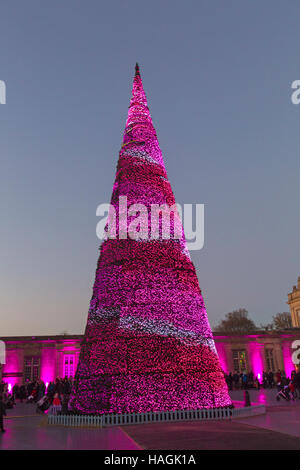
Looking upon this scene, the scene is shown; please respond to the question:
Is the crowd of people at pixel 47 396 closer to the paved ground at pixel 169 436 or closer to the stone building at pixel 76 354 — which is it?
the paved ground at pixel 169 436

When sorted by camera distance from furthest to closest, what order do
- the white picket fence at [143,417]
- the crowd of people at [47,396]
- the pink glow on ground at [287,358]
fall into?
the pink glow on ground at [287,358] → the crowd of people at [47,396] → the white picket fence at [143,417]

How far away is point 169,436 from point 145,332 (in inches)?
136

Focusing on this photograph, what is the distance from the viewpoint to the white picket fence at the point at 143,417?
405 inches

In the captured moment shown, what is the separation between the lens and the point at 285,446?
7.26 meters

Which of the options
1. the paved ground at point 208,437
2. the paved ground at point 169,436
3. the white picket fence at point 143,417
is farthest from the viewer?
the white picket fence at point 143,417

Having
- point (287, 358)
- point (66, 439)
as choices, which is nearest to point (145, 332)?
point (66, 439)

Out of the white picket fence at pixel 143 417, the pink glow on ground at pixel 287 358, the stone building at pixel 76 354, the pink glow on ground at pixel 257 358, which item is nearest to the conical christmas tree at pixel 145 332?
the white picket fence at pixel 143 417

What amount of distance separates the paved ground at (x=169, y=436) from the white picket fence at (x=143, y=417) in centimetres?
35

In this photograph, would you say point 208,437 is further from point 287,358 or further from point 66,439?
point 287,358

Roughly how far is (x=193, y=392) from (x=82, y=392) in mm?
3362

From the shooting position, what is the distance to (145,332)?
11.5m

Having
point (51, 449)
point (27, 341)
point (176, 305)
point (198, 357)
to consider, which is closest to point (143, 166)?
point (176, 305)

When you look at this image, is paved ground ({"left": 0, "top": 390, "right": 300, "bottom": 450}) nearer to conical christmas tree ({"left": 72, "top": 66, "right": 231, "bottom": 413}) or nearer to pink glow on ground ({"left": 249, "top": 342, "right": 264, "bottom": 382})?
conical christmas tree ({"left": 72, "top": 66, "right": 231, "bottom": 413})
